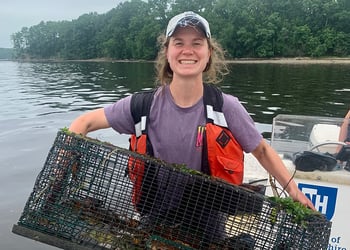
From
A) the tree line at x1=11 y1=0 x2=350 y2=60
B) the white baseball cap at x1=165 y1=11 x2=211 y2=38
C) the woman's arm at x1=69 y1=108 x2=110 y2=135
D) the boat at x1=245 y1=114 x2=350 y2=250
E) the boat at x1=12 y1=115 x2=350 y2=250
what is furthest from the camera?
the tree line at x1=11 y1=0 x2=350 y2=60

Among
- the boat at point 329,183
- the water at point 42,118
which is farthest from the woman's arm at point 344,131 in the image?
the water at point 42,118

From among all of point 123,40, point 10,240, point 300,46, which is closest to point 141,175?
point 10,240

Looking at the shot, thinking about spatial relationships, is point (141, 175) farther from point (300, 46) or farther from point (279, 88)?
point (300, 46)

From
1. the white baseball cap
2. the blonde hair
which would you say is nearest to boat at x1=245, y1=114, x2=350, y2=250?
the blonde hair

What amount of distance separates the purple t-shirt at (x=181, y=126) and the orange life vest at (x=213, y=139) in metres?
0.04

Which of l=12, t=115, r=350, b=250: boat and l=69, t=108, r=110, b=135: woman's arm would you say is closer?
l=12, t=115, r=350, b=250: boat

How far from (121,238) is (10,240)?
4.14 metres

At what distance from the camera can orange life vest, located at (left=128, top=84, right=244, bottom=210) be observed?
3.02 m

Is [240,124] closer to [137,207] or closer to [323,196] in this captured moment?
[137,207]

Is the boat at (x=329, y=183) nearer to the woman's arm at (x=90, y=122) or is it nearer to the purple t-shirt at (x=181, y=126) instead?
the purple t-shirt at (x=181, y=126)

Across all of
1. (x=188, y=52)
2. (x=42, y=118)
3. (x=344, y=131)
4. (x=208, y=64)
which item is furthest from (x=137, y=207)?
(x=42, y=118)

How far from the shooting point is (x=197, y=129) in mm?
3039

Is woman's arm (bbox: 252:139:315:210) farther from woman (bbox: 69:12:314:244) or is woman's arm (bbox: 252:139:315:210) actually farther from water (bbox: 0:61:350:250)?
water (bbox: 0:61:350:250)

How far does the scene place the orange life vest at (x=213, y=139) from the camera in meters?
3.02
